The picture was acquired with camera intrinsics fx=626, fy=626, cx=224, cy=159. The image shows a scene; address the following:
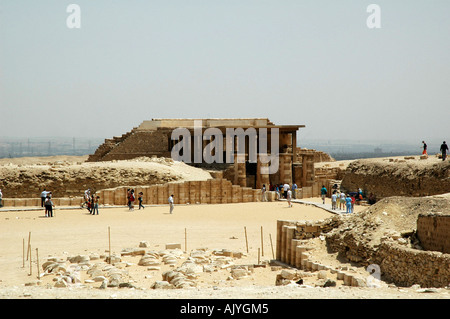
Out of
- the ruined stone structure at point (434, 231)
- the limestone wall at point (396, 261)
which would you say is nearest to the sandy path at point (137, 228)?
the limestone wall at point (396, 261)

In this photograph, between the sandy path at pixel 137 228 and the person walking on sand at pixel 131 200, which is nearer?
the sandy path at pixel 137 228

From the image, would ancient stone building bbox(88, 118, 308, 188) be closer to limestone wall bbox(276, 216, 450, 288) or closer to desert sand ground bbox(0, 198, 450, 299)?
desert sand ground bbox(0, 198, 450, 299)

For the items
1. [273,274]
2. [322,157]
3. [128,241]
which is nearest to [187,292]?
[273,274]

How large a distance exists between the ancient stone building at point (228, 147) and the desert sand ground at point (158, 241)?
5692 millimetres

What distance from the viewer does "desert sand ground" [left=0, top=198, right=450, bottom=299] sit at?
9945 millimetres

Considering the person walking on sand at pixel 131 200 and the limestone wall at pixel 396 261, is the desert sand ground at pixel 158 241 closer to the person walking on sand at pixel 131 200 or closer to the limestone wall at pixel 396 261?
the person walking on sand at pixel 131 200

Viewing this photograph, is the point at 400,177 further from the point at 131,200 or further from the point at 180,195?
the point at 131,200

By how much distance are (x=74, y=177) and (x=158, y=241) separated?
40.3 ft

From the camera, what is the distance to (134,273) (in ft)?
48.8

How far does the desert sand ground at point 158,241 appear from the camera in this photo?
995cm

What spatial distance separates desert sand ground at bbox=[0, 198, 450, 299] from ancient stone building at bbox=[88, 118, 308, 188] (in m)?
5.69

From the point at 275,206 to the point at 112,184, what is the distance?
8.20 meters

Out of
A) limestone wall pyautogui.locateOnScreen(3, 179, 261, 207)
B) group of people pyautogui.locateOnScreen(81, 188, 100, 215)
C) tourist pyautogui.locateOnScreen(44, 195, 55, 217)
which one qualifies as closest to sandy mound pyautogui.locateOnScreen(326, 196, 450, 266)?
group of people pyautogui.locateOnScreen(81, 188, 100, 215)
